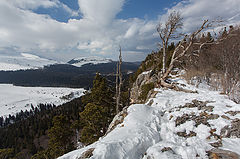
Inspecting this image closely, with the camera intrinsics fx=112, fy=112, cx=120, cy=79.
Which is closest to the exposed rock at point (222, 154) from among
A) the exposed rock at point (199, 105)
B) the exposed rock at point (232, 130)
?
the exposed rock at point (232, 130)

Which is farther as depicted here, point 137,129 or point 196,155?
point 137,129

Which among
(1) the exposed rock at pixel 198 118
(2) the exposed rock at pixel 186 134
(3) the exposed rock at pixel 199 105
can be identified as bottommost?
(2) the exposed rock at pixel 186 134

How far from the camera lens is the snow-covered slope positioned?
12.8 feet

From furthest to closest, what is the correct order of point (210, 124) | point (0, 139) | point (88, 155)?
point (0, 139) < point (210, 124) < point (88, 155)

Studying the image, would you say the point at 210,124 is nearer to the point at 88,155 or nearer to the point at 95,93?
the point at 88,155

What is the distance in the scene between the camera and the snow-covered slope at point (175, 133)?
391 centimetres

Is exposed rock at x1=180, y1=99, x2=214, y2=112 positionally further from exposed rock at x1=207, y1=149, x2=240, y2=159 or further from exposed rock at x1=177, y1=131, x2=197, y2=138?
exposed rock at x1=207, y1=149, x2=240, y2=159

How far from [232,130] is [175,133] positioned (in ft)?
7.12

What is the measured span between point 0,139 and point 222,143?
295 feet

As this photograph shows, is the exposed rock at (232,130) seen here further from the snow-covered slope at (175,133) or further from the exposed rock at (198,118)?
the exposed rock at (198,118)

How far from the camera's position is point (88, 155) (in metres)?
3.87

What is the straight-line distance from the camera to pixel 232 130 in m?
4.47

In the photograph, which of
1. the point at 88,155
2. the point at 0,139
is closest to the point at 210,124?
the point at 88,155

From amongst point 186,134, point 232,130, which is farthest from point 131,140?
point 232,130
